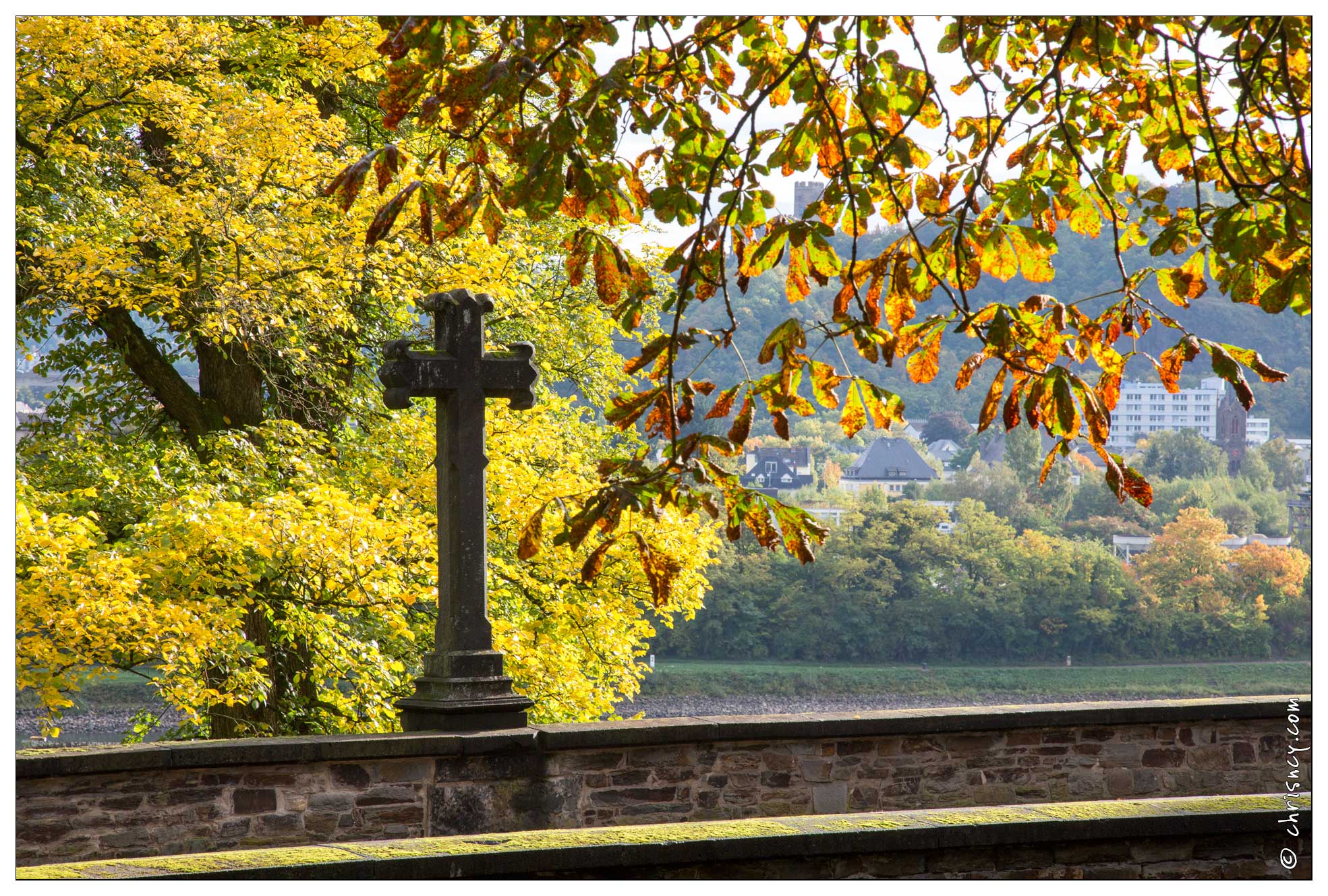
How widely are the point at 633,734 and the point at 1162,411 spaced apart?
127 metres

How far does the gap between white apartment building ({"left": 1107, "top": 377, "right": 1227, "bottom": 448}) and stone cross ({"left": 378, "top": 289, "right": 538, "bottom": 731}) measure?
9155cm

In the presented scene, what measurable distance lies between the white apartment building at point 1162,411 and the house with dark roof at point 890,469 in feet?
47.4

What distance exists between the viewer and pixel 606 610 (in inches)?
445

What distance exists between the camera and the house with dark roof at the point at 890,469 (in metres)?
102

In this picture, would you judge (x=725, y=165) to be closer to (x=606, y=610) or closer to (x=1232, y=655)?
(x=606, y=610)

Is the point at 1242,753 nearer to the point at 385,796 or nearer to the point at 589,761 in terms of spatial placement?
the point at 589,761

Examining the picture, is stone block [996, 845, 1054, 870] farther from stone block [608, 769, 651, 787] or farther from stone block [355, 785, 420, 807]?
stone block [355, 785, 420, 807]

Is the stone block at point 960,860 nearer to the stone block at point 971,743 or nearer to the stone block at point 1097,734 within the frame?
the stone block at point 971,743

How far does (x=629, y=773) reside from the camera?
5293 mm

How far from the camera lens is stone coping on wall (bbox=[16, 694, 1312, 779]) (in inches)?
188

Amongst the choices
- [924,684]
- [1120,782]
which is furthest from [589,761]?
[924,684]

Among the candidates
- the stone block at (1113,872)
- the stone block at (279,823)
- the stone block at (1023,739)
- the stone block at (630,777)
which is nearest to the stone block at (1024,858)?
the stone block at (1113,872)

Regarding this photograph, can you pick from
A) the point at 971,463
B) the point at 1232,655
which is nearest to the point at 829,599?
the point at 1232,655
